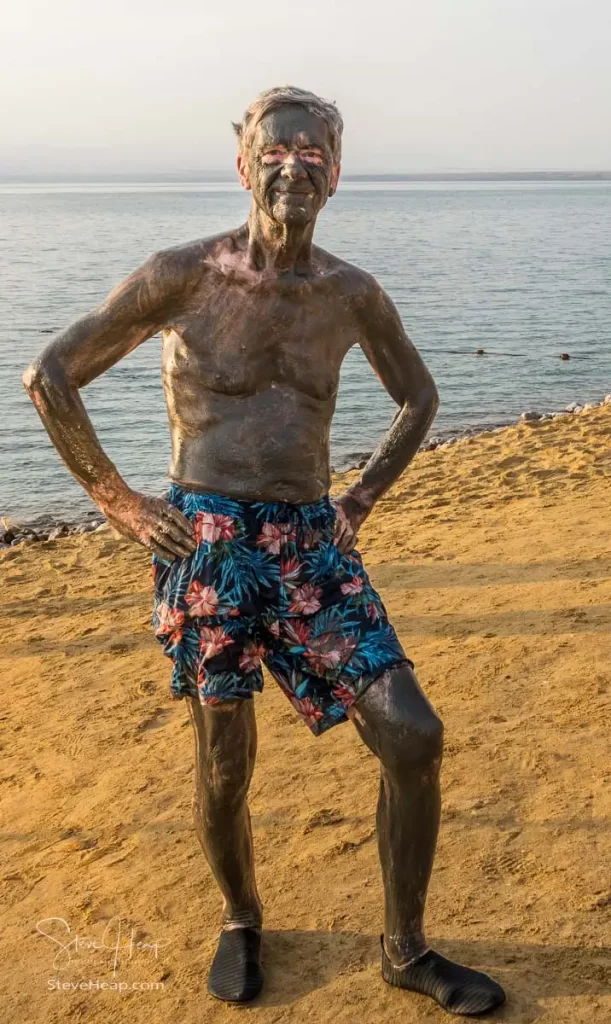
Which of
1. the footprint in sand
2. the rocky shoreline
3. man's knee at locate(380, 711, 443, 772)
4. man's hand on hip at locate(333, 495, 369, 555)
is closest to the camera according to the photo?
man's knee at locate(380, 711, 443, 772)

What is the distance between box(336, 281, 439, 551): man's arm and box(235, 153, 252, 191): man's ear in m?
0.48

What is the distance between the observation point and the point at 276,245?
3246 mm

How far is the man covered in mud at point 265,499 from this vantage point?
3.19 m

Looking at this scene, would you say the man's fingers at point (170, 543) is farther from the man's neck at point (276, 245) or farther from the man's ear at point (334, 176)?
A: the man's ear at point (334, 176)

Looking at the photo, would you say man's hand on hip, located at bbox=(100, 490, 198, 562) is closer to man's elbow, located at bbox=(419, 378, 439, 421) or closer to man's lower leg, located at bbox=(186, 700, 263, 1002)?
man's lower leg, located at bbox=(186, 700, 263, 1002)

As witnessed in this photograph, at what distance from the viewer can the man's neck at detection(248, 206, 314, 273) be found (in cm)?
322

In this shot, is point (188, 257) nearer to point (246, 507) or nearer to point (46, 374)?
point (46, 374)

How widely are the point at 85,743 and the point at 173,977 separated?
2020mm

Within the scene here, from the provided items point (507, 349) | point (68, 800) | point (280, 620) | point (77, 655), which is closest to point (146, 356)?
point (507, 349)

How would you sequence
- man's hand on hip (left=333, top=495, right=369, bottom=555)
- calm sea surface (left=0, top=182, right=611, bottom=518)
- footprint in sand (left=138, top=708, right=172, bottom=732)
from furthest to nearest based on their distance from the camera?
calm sea surface (left=0, top=182, right=611, bottom=518), footprint in sand (left=138, top=708, right=172, bottom=732), man's hand on hip (left=333, top=495, right=369, bottom=555)

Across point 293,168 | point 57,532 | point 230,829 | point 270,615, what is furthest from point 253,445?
point 57,532

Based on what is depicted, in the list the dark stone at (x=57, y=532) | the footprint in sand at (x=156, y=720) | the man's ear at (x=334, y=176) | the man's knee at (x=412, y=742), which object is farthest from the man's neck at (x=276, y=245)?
the dark stone at (x=57, y=532)

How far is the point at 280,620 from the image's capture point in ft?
10.5

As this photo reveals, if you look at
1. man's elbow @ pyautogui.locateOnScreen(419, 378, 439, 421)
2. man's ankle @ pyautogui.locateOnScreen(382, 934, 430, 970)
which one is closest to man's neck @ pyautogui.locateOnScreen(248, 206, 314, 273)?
man's elbow @ pyautogui.locateOnScreen(419, 378, 439, 421)
